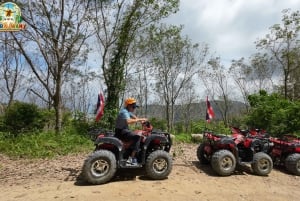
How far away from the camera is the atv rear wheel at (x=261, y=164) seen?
8.81 m

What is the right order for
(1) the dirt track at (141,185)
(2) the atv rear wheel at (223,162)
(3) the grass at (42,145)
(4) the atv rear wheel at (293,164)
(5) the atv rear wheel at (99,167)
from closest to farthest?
(1) the dirt track at (141,185), (5) the atv rear wheel at (99,167), (2) the atv rear wheel at (223,162), (4) the atv rear wheel at (293,164), (3) the grass at (42,145)

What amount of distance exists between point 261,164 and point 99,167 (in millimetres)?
4210

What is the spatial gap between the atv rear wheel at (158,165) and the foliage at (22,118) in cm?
869

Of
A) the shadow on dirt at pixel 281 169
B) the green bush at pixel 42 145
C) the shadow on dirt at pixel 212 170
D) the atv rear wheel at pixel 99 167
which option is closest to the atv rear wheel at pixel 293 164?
the shadow on dirt at pixel 281 169

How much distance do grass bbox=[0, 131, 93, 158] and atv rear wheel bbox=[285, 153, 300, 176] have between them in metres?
6.34

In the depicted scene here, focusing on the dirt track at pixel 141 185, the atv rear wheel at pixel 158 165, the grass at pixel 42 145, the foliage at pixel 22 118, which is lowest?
the dirt track at pixel 141 185

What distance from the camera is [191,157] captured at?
10750 mm

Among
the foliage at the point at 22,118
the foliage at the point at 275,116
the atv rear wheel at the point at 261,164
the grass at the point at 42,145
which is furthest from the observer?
the foliage at the point at 275,116

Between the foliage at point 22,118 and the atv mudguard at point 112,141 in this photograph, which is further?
the foliage at point 22,118

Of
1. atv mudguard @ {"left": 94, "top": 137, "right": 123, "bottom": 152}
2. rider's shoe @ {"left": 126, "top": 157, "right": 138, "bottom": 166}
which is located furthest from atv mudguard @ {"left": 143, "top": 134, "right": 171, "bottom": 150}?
atv mudguard @ {"left": 94, "top": 137, "right": 123, "bottom": 152}

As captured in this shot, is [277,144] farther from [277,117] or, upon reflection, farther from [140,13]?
[140,13]

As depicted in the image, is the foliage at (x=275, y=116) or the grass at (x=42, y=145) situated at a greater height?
the foliage at (x=275, y=116)

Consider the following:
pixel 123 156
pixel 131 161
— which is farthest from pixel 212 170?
pixel 123 156

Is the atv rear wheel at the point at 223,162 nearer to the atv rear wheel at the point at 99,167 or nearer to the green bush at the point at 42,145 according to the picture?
the atv rear wheel at the point at 99,167
